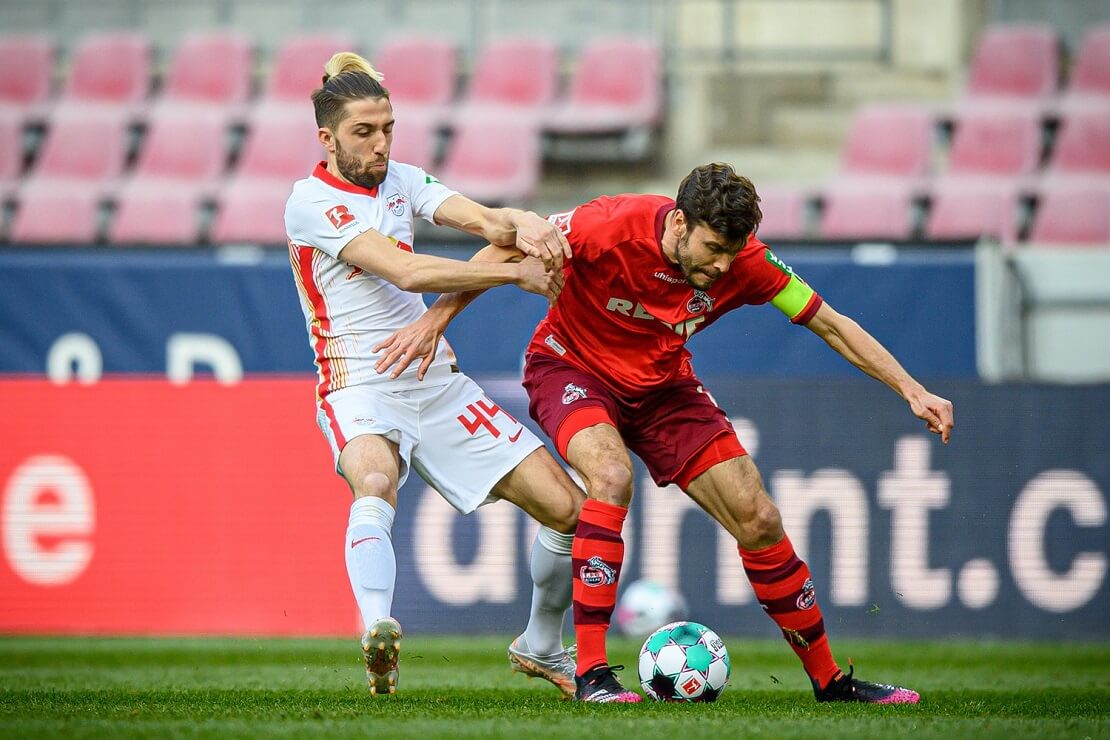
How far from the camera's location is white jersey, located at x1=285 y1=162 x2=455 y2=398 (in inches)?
229

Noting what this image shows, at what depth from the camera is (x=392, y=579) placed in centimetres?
554

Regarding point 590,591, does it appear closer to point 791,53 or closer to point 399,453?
point 399,453

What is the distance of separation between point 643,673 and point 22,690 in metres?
2.59

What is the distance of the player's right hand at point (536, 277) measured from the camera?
18.6 ft

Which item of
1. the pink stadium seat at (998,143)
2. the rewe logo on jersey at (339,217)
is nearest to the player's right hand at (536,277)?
the rewe logo on jersey at (339,217)

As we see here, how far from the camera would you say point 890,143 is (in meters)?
14.6

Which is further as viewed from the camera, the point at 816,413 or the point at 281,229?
the point at 281,229

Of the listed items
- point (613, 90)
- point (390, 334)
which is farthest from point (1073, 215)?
point (390, 334)

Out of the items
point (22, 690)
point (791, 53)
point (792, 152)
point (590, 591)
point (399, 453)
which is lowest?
point (22, 690)

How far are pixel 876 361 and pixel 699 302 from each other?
699mm

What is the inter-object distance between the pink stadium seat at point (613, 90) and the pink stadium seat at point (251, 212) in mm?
2733

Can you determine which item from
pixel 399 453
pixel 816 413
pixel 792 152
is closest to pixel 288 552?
pixel 816 413

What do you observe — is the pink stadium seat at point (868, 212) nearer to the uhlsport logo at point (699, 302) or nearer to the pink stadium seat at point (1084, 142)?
the pink stadium seat at point (1084, 142)

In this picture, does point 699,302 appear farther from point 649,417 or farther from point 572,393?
point 572,393
